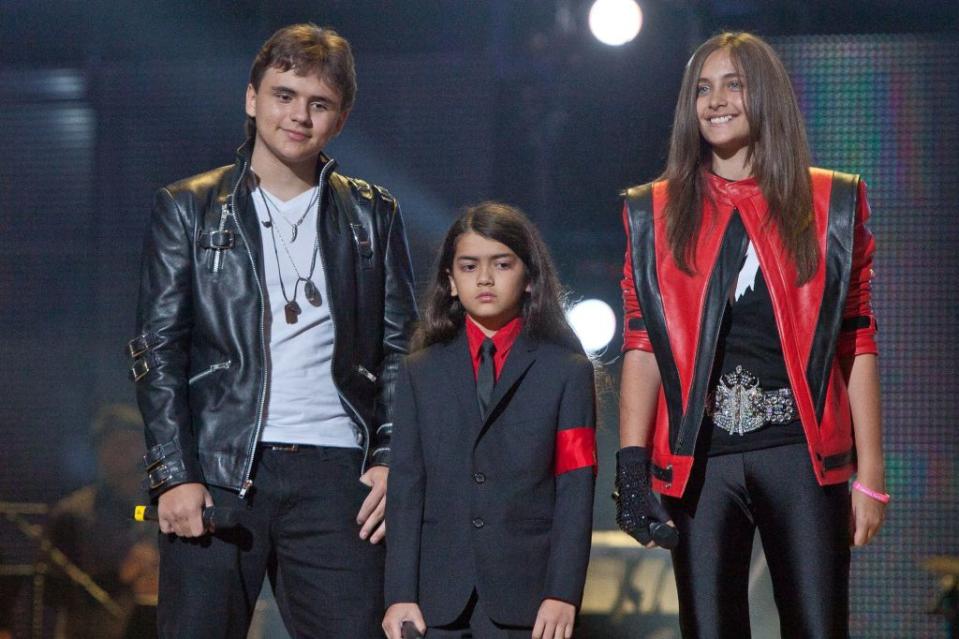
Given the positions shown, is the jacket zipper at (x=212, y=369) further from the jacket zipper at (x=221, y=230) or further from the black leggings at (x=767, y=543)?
the black leggings at (x=767, y=543)

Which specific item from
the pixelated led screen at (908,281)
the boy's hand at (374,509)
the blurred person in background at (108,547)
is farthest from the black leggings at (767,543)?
the blurred person in background at (108,547)

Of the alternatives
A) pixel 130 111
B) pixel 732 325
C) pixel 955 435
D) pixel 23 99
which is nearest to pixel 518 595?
pixel 732 325

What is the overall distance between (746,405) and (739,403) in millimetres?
13

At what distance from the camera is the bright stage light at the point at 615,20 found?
13.7 feet

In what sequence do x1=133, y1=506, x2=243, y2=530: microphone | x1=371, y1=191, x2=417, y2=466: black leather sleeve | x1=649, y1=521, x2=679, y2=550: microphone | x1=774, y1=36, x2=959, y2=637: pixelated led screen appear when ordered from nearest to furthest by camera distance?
1. x1=649, y1=521, x2=679, y2=550: microphone
2. x1=133, y1=506, x2=243, y2=530: microphone
3. x1=371, y1=191, x2=417, y2=466: black leather sleeve
4. x1=774, y1=36, x2=959, y2=637: pixelated led screen

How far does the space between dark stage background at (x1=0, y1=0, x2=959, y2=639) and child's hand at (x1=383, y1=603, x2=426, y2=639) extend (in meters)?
2.13

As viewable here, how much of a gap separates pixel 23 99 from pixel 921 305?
332 centimetres

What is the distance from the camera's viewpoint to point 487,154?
425cm

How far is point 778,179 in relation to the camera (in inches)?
88.4

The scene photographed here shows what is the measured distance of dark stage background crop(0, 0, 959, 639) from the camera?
13.3ft

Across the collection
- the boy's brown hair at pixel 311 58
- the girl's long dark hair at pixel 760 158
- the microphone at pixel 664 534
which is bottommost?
the microphone at pixel 664 534

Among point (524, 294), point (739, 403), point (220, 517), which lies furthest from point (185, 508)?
point (739, 403)

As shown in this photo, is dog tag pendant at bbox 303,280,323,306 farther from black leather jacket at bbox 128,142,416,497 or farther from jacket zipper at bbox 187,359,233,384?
jacket zipper at bbox 187,359,233,384

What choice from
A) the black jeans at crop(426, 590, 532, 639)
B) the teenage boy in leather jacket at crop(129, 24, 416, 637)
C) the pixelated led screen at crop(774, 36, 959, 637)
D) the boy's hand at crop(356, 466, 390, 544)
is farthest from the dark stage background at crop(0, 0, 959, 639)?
the black jeans at crop(426, 590, 532, 639)
